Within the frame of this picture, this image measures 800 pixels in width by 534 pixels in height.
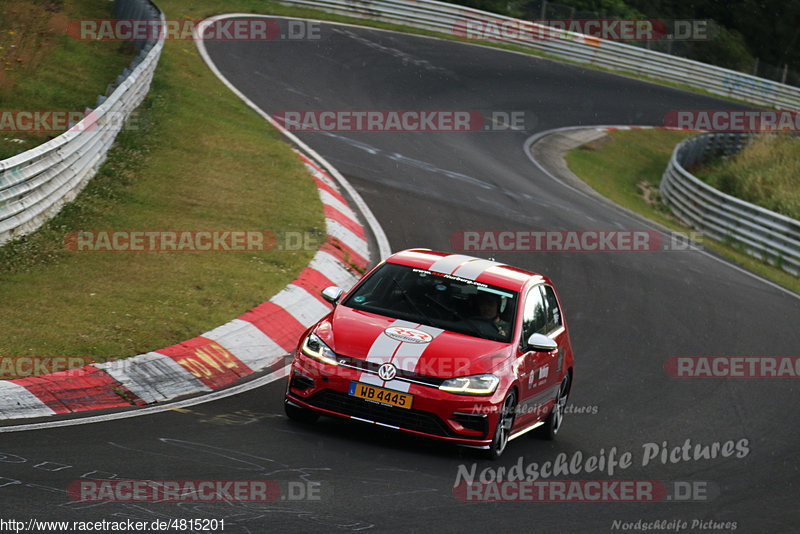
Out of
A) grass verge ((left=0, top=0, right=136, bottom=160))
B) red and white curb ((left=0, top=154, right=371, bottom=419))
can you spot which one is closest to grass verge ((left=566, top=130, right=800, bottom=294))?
red and white curb ((left=0, top=154, right=371, bottom=419))

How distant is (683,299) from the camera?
15.3 metres

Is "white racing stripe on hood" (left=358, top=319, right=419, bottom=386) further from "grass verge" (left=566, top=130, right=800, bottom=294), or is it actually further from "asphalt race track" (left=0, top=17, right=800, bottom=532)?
"grass verge" (left=566, top=130, right=800, bottom=294)

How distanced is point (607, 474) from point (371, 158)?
41.9 ft

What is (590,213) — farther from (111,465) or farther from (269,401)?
(111,465)

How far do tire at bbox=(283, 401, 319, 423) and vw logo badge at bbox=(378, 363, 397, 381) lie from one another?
0.68 m

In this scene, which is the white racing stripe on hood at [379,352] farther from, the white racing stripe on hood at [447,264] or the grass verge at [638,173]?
the grass verge at [638,173]

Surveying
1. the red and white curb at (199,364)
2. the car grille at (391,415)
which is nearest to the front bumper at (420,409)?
the car grille at (391,415)

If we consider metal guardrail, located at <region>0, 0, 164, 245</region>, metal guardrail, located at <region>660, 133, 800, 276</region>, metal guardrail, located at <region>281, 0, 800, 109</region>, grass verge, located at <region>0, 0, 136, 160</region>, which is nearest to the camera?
metal guardrail, located at <region>0, 0, 164, 245</region>

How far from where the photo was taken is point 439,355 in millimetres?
7719

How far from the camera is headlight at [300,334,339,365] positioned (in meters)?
7.66

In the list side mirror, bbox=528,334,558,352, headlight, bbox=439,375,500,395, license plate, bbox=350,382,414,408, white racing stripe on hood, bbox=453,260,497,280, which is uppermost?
white racing stripe on hood, bbox=453,260,497,280

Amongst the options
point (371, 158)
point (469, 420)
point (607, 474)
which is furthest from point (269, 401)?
point (371, 158)

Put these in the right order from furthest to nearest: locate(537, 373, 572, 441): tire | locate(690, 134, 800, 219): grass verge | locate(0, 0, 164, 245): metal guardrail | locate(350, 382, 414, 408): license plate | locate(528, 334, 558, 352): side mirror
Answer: locate(690, 134, 800, 219): grass verge < locate(0, 0, 164, 245): metal guardrail < locate(537, 373, 572, 441): tire < locate(528, 334, 558, 352): side mirror < locate(350, 382, 414, 408): license plate

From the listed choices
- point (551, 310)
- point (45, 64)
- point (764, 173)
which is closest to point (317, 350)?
point (551, 310)
